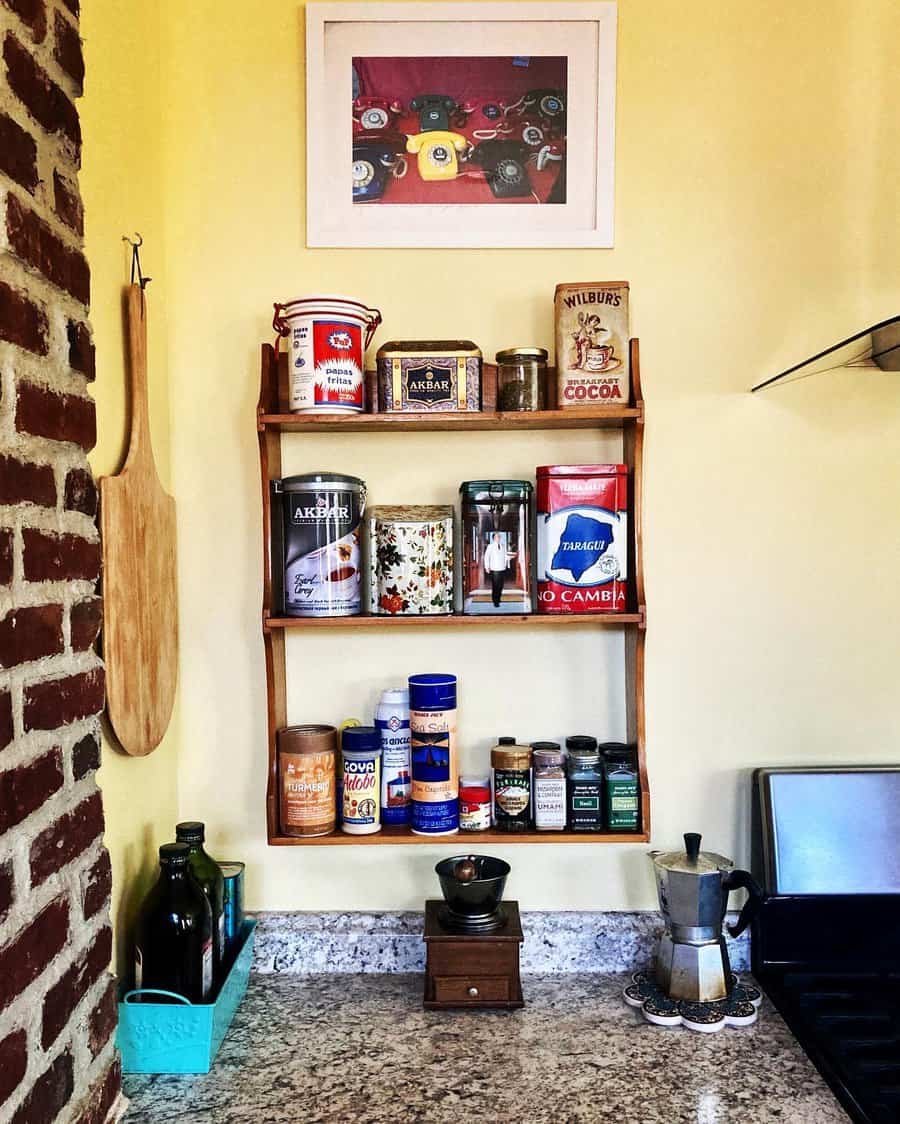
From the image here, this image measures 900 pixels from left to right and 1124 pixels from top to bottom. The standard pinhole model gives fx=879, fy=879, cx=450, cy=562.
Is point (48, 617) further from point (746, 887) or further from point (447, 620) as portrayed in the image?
point (746, 887)

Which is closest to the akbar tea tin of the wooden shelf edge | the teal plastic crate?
the wooden shelf edge

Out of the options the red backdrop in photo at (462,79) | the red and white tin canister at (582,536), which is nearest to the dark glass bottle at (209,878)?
the red and white tin canister at (582,536)

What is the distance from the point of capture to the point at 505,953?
1.37 meters

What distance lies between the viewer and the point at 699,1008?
52.8 inches

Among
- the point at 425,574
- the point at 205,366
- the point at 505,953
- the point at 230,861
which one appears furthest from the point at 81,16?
the point at 505,953

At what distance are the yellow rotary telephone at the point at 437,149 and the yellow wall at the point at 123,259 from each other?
17.4 inches

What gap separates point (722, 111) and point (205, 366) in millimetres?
999

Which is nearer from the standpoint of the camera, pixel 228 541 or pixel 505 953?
pixel 505 953

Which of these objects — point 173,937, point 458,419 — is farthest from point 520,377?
point 173,937

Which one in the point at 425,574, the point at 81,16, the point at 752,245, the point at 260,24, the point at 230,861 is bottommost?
the point at 230,861

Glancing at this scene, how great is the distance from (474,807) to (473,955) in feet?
0.73

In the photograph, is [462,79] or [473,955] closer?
[473,955]

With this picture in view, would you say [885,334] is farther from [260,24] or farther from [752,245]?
[260,24]

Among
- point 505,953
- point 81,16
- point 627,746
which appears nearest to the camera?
point 81,16
